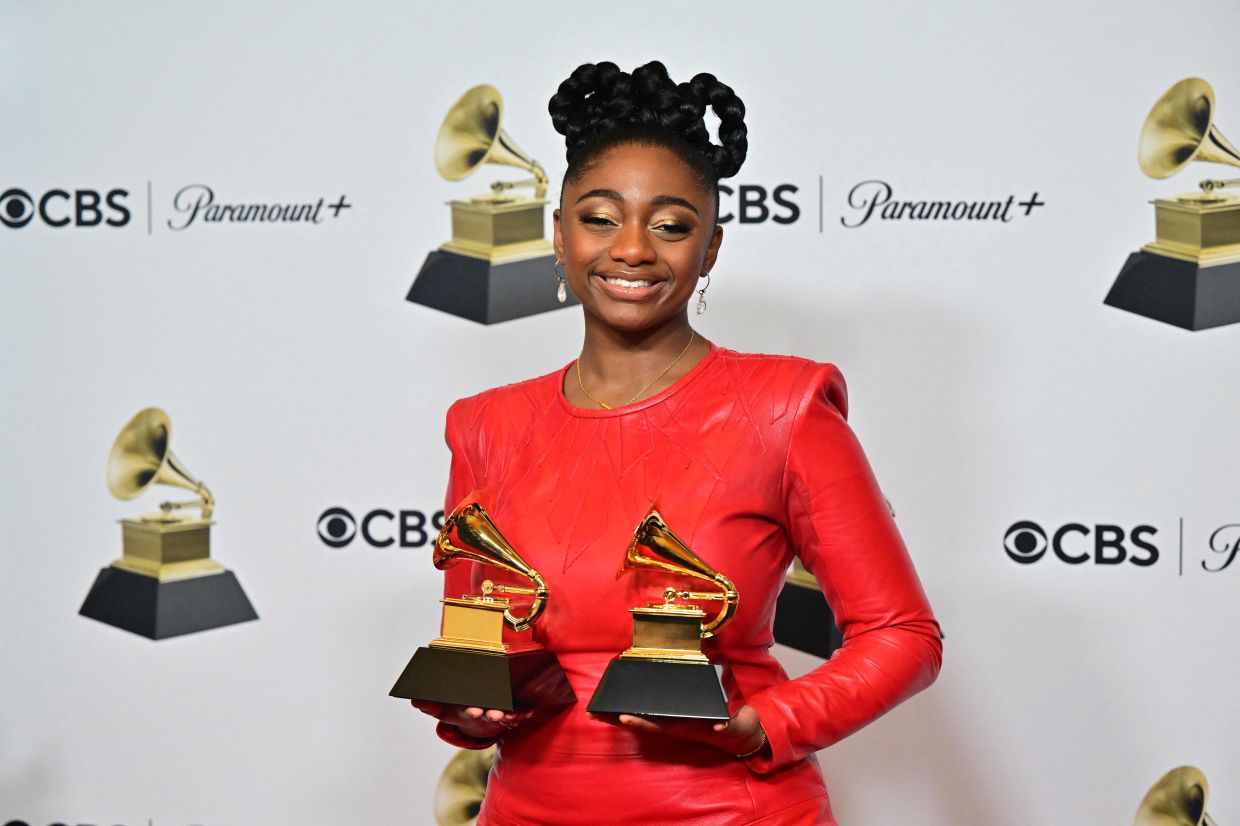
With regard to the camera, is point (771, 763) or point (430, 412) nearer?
point (771, 763)

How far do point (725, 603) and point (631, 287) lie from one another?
0.40 m

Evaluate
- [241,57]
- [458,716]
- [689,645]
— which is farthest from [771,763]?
[241,57]

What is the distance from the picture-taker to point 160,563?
294cm

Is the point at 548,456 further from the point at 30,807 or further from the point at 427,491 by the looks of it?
the point at 30,807

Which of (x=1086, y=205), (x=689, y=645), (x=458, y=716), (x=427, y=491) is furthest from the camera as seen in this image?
(x=427, y=491)

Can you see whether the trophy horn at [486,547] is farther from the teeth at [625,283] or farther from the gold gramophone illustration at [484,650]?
the teeth at [625,283]

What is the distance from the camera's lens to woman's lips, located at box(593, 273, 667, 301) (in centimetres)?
170

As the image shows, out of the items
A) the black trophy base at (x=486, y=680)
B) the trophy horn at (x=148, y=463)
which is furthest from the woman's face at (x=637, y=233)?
→ the trophy horn at (x=148, y=463)

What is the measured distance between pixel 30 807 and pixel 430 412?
1192mm

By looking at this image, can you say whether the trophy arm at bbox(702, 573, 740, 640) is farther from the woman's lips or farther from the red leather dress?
the woman's lips

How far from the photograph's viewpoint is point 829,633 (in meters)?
2.78

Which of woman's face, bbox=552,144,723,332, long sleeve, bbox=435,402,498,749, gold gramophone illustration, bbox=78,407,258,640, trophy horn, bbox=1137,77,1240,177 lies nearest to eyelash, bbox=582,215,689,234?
woman's face, bbox=552,144,723,332

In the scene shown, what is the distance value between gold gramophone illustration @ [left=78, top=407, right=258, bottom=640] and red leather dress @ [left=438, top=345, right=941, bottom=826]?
1.38 m

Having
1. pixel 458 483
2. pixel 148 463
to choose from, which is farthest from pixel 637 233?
pixel 148 463
